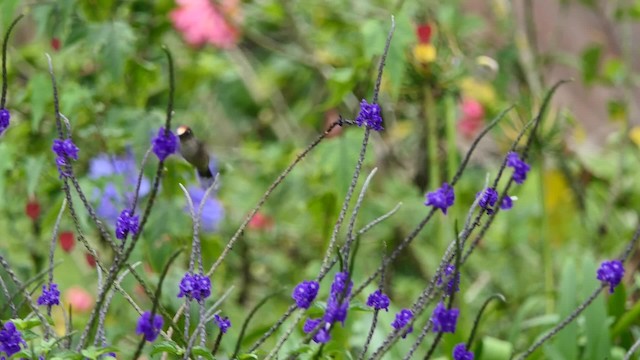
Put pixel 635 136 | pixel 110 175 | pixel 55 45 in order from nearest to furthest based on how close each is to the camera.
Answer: pixel 110 175, pixel 55 45, pixel 635 136

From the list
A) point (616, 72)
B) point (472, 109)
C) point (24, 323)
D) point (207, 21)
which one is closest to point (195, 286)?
point (24, 323)

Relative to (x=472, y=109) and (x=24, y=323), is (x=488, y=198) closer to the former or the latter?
(x=24, y=323)

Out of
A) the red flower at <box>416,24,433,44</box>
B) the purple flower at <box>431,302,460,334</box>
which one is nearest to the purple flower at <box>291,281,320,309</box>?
the purple flower at <box>431,302,460,334</box>

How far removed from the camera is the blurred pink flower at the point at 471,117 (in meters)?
2.70

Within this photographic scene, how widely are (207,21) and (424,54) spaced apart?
595 mm

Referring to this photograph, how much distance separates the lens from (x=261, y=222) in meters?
2.66

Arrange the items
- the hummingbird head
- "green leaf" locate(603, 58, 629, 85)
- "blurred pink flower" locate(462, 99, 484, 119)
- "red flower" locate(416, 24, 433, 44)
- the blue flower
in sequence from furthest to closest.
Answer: "blurred pink flower" locate(462, 99, 484, 119) < "green leaf" locate(603, 58, 629, 85) < "red flower" locate(416, 24, 433, 44) < the blue flower < the hummingbird head

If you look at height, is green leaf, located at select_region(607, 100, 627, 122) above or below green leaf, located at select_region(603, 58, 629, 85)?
above

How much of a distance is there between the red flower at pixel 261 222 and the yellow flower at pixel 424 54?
0.69 m

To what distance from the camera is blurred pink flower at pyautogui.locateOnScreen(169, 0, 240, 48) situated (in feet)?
8.03

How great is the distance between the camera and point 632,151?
2785 mm

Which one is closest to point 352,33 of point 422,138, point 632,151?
point 422,138

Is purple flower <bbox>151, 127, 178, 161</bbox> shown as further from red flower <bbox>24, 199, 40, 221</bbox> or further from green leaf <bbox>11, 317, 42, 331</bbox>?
red flower <bbox>24, 199, 40, 221</bbox>

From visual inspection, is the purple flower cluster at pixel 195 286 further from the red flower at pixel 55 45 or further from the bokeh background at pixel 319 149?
the red flower at pixel 55 45
